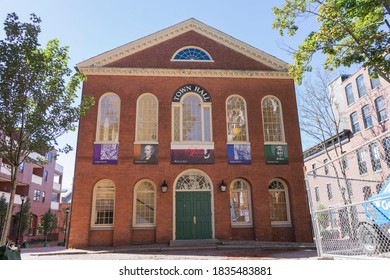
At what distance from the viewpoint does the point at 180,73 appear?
16312mm

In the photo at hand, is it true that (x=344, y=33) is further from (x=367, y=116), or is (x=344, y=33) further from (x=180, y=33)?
(x=367, y=116)

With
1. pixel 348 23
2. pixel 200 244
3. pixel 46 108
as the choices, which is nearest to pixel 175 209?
pixel 200 244

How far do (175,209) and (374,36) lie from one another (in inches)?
438

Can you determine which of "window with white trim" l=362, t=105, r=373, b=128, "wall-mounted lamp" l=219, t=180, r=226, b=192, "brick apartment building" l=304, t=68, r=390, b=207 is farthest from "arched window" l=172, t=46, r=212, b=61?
"window with white trim" l=362, t=105, r=373, b=128

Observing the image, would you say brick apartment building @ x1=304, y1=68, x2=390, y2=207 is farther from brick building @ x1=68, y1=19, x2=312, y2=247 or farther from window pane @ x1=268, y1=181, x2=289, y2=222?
brick building @ x1=68, y1=19, x2=312, y2=247

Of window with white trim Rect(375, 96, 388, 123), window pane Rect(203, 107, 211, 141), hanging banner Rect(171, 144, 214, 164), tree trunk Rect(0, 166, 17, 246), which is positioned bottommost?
tree trunk Rect(0, 166, 17, 246)

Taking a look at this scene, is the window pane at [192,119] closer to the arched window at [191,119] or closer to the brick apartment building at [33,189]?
the arched window at [191,119]

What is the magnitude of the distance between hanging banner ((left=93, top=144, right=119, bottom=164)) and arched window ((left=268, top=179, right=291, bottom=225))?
8283 mm

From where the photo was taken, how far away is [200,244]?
1334 centimetres

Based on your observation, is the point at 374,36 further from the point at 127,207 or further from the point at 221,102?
the point at 127,207

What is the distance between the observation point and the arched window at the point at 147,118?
15391mm

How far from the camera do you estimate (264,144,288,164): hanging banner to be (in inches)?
604

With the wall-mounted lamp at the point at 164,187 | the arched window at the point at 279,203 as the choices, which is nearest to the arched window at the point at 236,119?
the arched window at the point at 279,203

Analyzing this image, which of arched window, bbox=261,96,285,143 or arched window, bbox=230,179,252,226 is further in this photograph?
arched window, bbox=261,96,285,143
